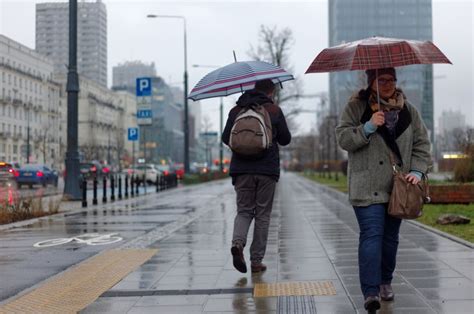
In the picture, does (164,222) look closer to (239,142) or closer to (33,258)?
(33,258)

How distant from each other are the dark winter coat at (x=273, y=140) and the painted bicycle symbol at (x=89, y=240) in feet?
14.6

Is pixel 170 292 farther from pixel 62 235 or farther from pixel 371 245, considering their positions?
pixel 62 235

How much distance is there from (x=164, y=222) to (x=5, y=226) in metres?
3.28

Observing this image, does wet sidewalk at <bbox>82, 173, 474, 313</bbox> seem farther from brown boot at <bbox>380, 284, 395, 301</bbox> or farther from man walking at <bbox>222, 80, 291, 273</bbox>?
man walking at <bbox>222, 80, 291, 273</bbox>

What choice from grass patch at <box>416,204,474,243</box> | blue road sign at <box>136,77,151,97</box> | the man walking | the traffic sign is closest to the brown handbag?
the man walking

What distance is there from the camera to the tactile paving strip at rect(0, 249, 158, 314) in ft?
18.9

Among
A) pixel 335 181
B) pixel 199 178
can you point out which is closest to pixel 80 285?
pixel 335 181

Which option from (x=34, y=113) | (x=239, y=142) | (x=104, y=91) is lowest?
(x=239, y=142)

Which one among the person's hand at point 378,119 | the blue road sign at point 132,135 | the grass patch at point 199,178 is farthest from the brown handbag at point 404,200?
the grass patch at point 199,178

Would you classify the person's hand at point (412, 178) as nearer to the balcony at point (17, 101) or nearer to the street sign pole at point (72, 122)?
the street sign pole at point (72, 122)

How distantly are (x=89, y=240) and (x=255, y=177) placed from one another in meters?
5.06

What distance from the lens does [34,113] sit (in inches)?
2442

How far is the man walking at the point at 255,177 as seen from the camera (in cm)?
665

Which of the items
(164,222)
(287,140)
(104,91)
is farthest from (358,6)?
(287,140)
